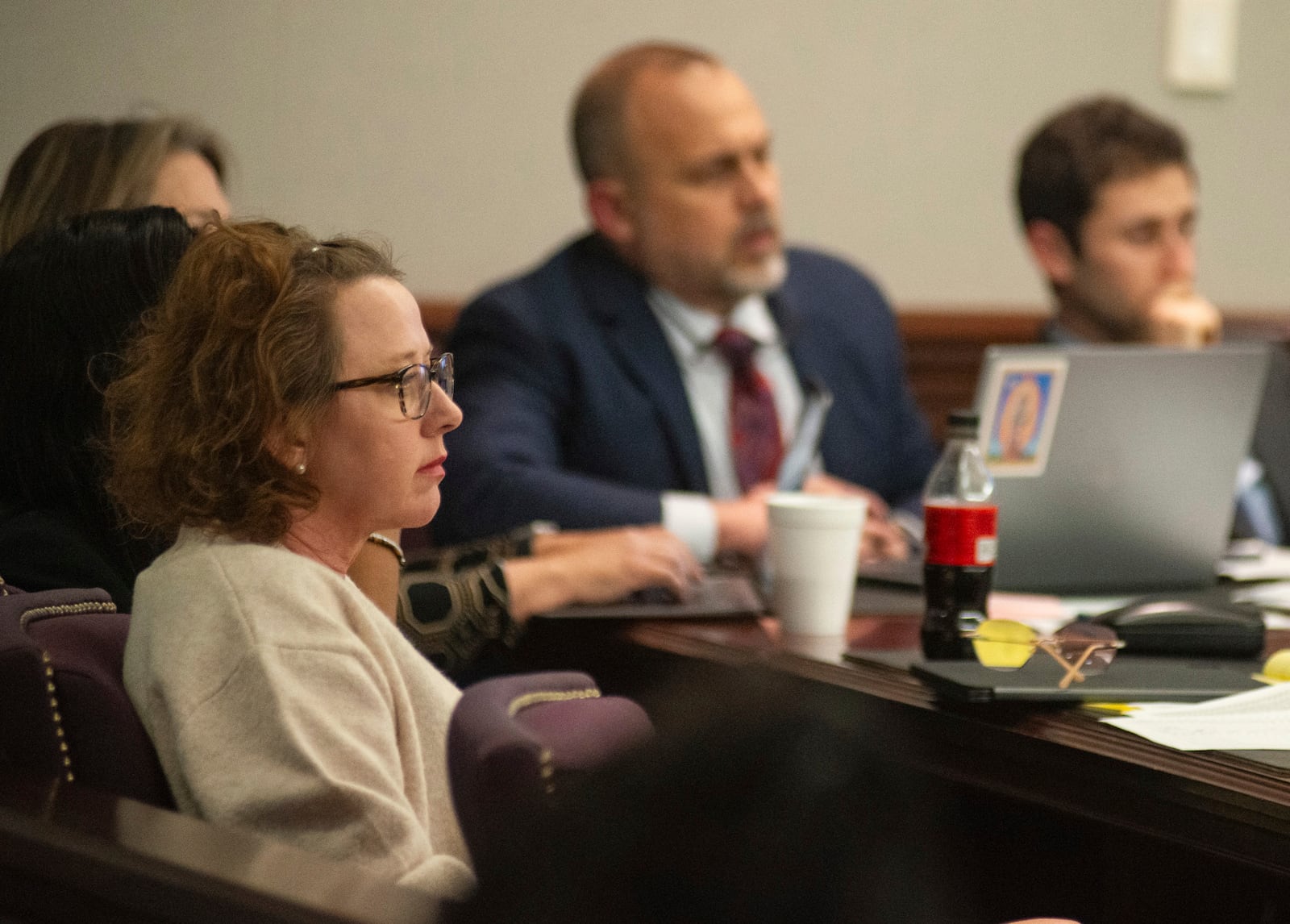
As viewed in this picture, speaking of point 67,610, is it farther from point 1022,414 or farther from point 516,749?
point 1022,414

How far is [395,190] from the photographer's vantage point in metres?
2.55

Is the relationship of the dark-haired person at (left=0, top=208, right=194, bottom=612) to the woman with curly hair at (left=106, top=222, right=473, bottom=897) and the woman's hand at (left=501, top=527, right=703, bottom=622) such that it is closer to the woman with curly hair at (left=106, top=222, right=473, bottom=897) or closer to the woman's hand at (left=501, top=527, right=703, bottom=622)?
the woman with curly hair at (left=106, top=222, right=473, bottom=897)

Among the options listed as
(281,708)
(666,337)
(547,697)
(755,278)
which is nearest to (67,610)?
(281,708)

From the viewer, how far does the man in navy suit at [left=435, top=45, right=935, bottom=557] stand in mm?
2014

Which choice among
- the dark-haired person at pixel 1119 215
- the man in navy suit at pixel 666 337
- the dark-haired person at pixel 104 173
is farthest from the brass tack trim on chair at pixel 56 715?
the dark-haired person at pixel 1119 215

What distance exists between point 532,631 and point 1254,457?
1.28m

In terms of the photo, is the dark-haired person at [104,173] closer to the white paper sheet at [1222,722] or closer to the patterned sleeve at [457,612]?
the patterned sleeve at [457,612]

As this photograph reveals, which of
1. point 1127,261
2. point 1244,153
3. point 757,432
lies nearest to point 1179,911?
point 757,432

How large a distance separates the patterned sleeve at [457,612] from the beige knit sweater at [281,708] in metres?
0.50

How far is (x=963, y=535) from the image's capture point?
128 centimetres

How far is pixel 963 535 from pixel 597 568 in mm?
432

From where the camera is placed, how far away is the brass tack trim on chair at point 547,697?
78 centimetres

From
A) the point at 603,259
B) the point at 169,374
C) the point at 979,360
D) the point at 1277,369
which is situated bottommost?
the point at 979,360

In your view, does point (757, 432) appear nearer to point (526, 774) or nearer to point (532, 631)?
point (532, 631)
